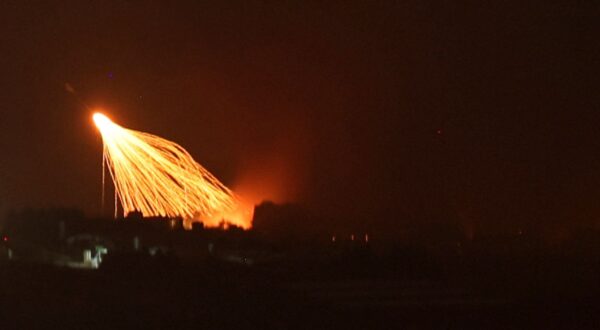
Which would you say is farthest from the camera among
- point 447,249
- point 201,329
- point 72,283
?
point 447,249

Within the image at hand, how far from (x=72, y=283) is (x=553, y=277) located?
475 inches

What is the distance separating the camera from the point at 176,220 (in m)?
32.6

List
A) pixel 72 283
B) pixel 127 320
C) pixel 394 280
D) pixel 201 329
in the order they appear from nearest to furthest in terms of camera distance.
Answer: pixel 201 329 → pixel 127 320 → pixel 72 283 → pixel 394 280

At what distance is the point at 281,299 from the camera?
17.2 meters

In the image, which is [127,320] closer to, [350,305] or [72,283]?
[350,305]

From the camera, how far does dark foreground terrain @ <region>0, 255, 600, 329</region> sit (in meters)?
14.1

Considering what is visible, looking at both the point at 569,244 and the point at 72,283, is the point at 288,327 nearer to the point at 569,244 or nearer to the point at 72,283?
the point at 72,283

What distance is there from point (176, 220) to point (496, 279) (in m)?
14.9

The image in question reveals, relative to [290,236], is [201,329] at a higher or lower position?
lower

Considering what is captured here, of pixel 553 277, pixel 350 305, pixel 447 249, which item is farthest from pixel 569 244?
pixel 350 305

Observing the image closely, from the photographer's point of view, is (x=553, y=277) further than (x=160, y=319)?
Yes

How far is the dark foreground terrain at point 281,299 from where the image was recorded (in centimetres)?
1412

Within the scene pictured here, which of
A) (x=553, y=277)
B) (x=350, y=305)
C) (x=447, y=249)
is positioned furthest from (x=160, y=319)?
(x=447, y=249)

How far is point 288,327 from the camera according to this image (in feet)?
44.2
